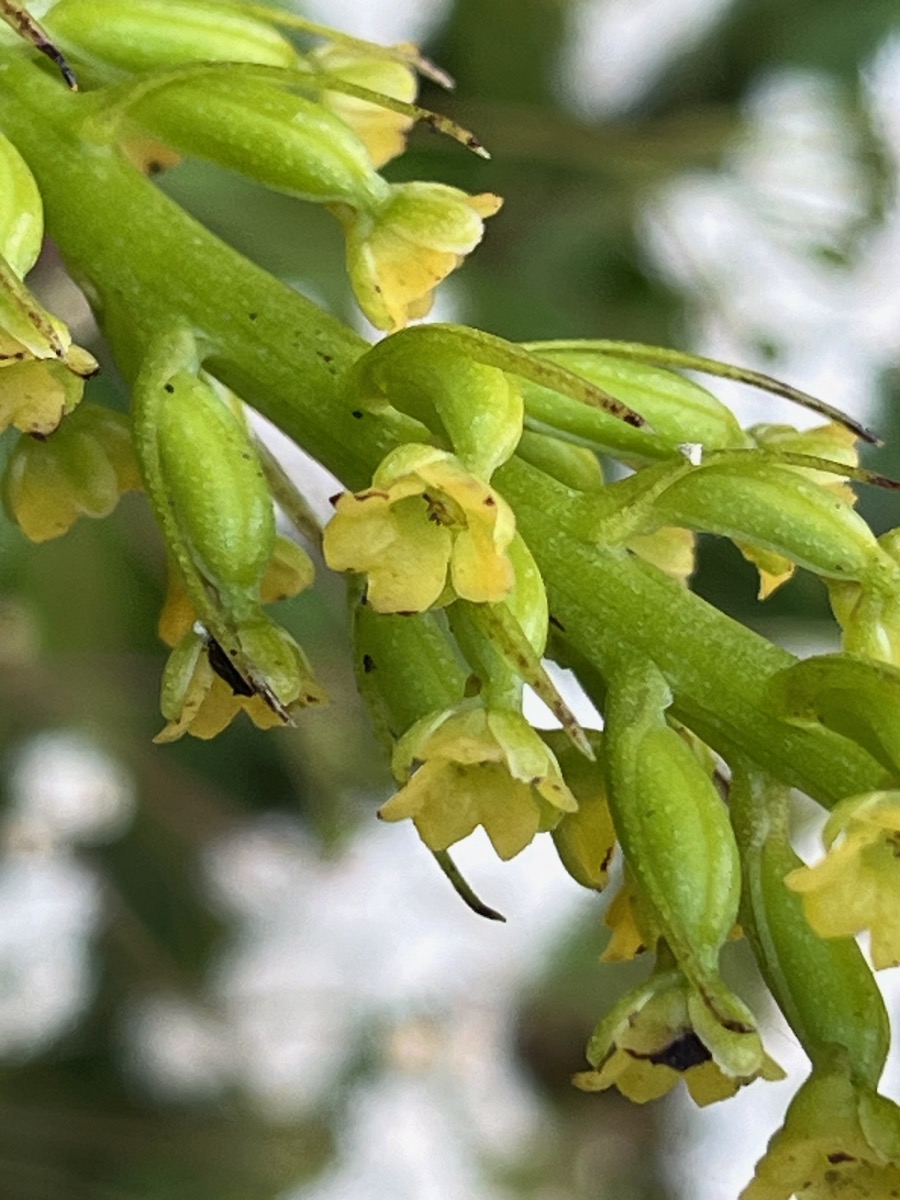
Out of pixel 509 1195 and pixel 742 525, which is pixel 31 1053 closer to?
pixel 509 1195

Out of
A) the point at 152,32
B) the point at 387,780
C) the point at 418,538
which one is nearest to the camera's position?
the point at 418,538

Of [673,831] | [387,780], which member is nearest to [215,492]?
[673,831]

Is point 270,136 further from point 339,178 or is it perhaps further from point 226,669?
point 226,669

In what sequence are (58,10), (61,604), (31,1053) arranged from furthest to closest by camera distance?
(31,1053)
(61,604)
(58,10)

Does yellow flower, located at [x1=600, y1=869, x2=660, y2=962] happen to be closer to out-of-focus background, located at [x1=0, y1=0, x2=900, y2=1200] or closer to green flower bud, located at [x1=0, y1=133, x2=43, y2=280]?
green flower bud, located at [x1=0, y1=133, x2=43, y2=280]

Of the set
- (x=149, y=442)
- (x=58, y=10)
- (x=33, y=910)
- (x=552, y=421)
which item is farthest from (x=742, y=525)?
(x=33, y=910)

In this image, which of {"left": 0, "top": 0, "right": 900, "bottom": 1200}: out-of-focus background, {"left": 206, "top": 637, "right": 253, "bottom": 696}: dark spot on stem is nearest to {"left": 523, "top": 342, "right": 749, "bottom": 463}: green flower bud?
{"left": 206, "top": 637, "right": 253, "bottom": 696}: dark spot on stem
